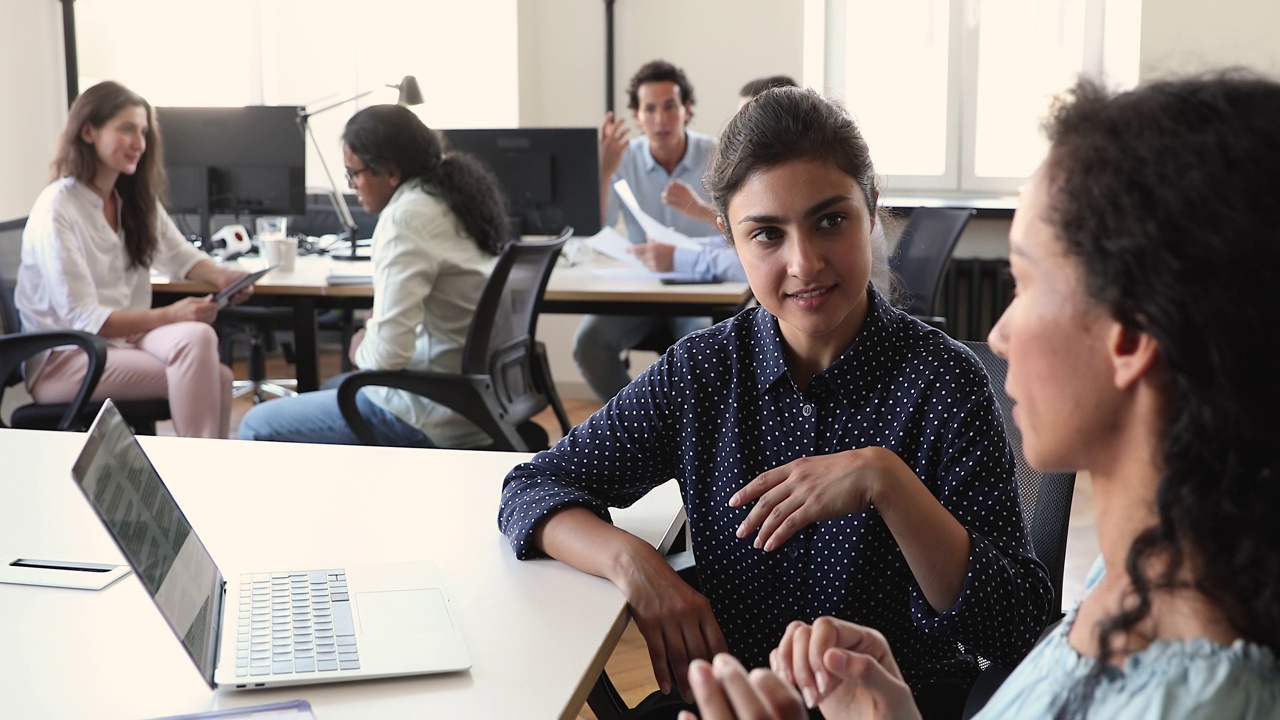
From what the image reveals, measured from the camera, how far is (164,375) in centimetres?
331

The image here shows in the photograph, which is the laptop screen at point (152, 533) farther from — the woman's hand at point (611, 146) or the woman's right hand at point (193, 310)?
the woman's hand at point (611, 146)

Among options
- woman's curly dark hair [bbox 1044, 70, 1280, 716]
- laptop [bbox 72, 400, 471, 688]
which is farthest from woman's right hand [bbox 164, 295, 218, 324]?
woman's curly dark hair [bbox 1044, 70, 1280, 716]

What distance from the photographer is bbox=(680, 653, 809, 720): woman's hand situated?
0.82m

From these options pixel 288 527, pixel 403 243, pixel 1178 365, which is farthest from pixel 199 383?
pixel 1178 365

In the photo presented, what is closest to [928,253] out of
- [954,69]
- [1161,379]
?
[954,69]

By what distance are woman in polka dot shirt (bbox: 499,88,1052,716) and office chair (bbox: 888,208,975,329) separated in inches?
103

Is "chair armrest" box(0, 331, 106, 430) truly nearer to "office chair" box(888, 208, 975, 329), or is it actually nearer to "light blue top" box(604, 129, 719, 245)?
"light blue top" box(604, 129, 719, 245)

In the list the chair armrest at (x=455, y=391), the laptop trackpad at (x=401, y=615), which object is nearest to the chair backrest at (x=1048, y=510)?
the laptop trackpad at (x=401, y=615)

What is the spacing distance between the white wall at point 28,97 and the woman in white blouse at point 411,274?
8.05ft

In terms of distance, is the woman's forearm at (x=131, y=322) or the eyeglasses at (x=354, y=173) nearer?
the eyeglasses at (x=354, y=173)

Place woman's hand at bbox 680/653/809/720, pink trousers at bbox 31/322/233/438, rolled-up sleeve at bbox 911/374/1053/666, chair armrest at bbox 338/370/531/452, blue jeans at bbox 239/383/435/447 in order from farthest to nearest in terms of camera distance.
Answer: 1. pink trousers at bbox 31/322/233/438
2. blue jeans at bbox 239/383/435/447
3. chair armrest at bbox 338/370/531/452
4. rolled-up sleeve at bbox 911/374/1053/666
5. woman's hand at bbox 680/653/809/720

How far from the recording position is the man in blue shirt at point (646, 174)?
14.0ft

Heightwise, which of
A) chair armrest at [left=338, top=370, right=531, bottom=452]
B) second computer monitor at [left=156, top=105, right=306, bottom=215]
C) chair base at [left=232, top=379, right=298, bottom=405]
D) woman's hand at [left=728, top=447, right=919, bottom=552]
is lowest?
chair base at [left=232, top=379, right=298, bottom=405]

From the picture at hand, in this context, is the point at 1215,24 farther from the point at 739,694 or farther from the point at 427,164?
the point at 739,694
